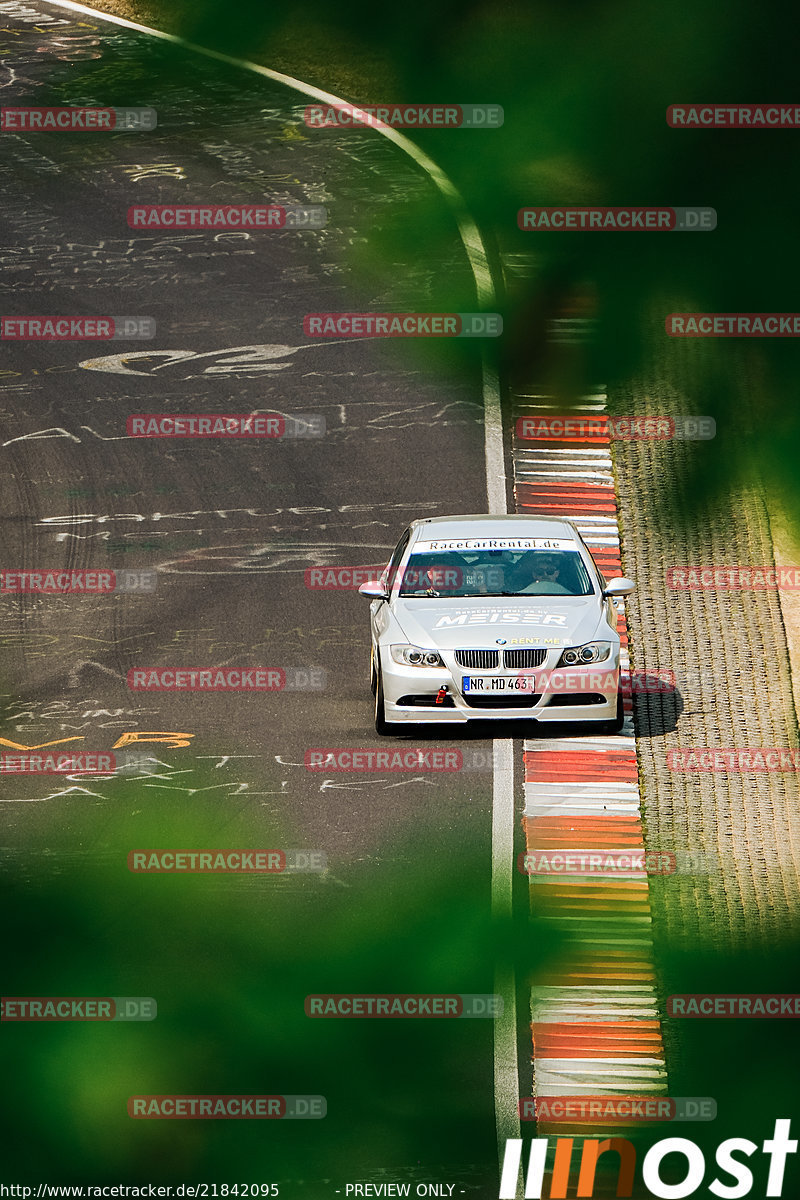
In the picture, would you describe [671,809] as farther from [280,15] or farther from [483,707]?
[280,15]

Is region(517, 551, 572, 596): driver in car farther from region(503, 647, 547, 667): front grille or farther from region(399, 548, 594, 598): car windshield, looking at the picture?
region(503, 647, 547, 667): front grille

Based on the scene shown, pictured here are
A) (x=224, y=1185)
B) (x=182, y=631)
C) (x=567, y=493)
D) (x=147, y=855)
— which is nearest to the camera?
(x=224, y=1185)

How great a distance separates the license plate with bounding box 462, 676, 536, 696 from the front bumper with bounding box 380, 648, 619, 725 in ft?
0.09

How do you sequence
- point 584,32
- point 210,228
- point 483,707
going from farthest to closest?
point 584,32, point 210,228, point 483,707

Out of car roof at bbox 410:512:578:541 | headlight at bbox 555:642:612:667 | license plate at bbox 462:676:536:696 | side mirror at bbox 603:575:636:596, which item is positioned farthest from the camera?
car roof at bbox 410:512:578:541

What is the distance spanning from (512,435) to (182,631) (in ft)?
21.7

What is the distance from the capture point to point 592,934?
41.5 ft

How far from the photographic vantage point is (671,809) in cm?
1477

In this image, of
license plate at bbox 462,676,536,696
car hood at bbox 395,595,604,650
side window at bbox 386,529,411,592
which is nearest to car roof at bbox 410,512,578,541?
side window at bbox 386,529,411,592

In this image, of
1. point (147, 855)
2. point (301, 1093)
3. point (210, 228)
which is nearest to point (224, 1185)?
point (301, 1093)

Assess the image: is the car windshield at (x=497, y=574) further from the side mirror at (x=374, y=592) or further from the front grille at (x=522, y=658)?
the front grille at (x=522, y=658)

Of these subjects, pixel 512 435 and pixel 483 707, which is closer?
pixel 483 707

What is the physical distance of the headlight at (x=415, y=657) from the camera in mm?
14430

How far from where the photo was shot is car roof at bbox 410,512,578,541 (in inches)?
631
